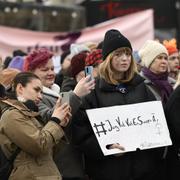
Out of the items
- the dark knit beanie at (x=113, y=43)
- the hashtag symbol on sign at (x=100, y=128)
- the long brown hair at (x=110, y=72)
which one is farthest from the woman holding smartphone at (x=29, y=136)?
the dark knit beanie at (x=113, y=43)

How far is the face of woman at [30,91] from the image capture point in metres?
5.51

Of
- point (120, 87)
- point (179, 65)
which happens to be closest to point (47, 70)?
point (120, 87)

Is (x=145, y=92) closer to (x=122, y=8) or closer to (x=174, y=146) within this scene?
(x=174, y=146)

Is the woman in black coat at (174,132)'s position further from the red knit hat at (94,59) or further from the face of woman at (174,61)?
the face of woman at (174,61)

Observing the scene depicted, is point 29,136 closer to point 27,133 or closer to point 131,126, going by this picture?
point 27,133

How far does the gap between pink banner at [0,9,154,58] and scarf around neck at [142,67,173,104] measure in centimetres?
467

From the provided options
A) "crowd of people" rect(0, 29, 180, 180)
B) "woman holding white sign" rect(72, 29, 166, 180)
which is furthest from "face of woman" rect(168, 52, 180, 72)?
"woman holding white sign" rect(72, 29, 166, 180)

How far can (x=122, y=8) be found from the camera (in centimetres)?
1277

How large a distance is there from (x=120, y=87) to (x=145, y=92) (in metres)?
0.24

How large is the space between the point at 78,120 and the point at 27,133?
0.79 m

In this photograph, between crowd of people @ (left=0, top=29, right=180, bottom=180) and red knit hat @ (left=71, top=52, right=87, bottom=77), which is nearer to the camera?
crowd of people @ (left=0, top=29, right=180, bottom=180)

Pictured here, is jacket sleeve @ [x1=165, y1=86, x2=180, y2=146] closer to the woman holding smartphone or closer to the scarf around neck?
the scarf around neck

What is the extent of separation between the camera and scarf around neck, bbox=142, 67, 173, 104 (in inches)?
265

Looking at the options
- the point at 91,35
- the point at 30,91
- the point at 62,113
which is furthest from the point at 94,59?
the point at 91,35
